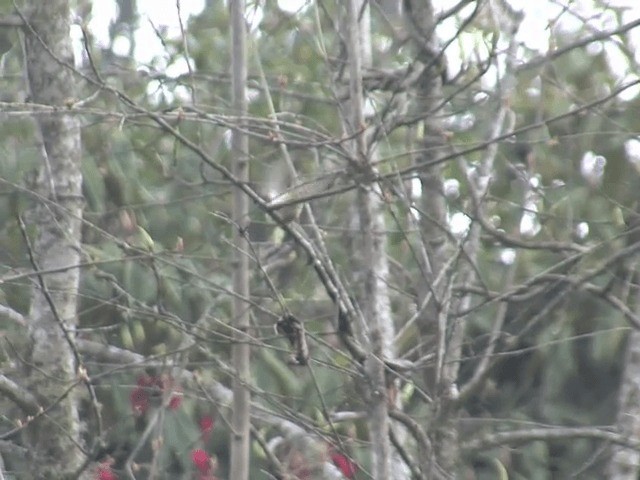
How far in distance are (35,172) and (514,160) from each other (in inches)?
80.0

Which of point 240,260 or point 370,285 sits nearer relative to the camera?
point 370,285

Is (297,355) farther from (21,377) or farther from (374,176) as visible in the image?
(21,377)

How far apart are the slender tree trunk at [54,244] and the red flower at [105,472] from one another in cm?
10

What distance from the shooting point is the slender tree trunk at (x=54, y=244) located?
3.78m

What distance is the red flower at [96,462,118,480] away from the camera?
12.8ft

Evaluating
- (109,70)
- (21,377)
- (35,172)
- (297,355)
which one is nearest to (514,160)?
(109,70)

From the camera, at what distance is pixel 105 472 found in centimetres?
399

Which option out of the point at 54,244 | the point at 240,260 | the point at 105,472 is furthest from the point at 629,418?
the point at 54,244

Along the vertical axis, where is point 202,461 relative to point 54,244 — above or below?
below

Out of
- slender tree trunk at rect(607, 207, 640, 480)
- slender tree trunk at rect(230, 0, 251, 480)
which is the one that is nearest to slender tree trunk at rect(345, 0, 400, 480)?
slender tree trunk at rect(230, 0, 251, 480)

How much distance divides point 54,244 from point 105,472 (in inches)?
28.7

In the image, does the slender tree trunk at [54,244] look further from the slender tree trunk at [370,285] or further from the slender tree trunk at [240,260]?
→ the slender tree trunk at [370,285]

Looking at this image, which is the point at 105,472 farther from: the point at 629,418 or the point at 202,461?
the point at 629,418

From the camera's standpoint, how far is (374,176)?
2.81 metres
